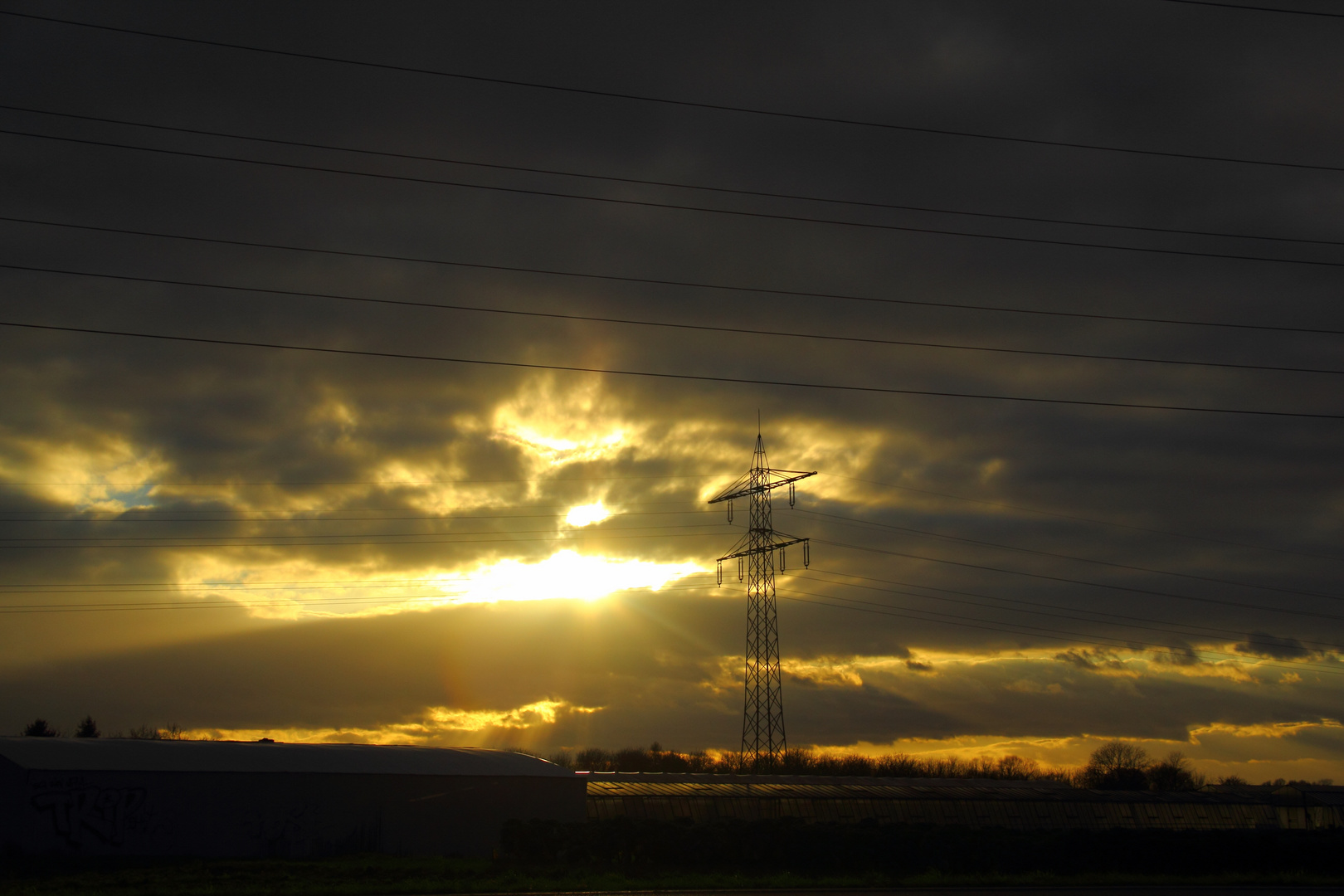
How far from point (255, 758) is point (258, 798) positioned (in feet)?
9.67

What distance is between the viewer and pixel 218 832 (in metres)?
49.7

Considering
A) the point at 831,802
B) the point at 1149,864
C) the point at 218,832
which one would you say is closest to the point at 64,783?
the point at 218,832

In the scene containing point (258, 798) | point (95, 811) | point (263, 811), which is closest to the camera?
point (95, 811)

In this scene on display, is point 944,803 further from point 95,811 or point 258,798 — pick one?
point 95,811

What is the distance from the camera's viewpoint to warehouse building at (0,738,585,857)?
46938 mm

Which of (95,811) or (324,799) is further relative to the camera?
(324,799)

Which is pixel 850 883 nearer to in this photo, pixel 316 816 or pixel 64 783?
pixel 316 816

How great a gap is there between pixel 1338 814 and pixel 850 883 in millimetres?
73602

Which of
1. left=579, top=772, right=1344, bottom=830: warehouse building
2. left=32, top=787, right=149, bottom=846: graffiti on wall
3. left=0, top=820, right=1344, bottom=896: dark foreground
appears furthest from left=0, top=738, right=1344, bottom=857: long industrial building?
left=0, top=820, right=1344, bottom=896: dark foreground

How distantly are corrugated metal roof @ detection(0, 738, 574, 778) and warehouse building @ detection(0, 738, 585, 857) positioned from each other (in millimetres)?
97

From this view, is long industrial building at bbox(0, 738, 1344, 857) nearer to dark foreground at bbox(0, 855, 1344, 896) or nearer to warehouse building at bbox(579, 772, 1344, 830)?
warehouse building at bbox(579, 772, 1344, 830)

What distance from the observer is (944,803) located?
7250cm

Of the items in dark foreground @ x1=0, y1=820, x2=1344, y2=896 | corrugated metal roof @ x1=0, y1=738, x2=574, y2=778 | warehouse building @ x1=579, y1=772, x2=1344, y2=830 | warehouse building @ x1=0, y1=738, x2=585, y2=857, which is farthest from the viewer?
warehouse building @ x1=579, y1=772, x2=1344, y2=830

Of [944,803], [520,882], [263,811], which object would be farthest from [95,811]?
[944,803]
